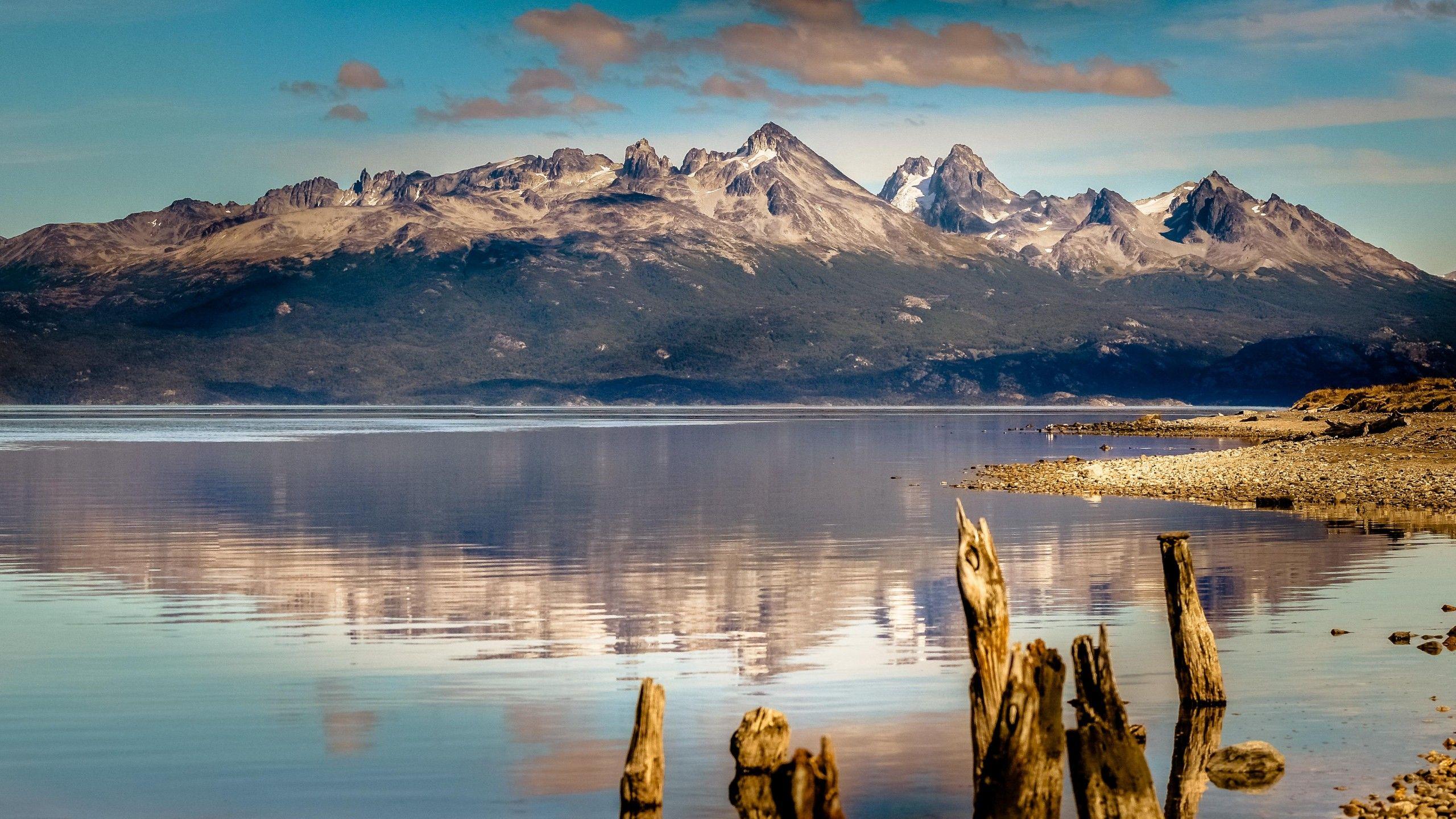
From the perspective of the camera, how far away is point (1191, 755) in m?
20.9

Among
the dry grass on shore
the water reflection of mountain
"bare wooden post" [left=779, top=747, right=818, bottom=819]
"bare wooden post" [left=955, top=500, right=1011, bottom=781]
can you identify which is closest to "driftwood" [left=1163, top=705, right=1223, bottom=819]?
Answer: "bare wooden post" [left=955, top=500, right=1011, bottom=781]

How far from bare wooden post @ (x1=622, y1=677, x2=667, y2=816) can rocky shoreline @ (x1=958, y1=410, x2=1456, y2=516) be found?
4442cm

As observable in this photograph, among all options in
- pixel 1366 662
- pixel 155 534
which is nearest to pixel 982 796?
pixel 1366 662

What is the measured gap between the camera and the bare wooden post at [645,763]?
57.3 feet

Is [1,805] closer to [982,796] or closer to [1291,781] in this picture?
[982,796]

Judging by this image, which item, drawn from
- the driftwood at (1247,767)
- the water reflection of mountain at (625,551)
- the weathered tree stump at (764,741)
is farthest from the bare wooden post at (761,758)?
the water reflection of mountain at (625,551)

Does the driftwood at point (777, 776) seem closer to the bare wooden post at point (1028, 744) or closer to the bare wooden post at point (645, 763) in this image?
the bare wooden post at point (645, 763)

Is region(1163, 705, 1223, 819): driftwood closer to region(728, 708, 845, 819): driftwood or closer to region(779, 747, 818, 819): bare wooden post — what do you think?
region(728, 708, 845, 819): driftwood

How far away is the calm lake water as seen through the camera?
65.5 ft

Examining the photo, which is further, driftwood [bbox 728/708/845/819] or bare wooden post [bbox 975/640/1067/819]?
bare wooden post [bbox 975/640/1067/819]

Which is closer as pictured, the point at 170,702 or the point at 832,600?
the point at 170,702

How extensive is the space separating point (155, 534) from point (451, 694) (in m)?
31.1

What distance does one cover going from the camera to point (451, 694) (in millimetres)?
24922

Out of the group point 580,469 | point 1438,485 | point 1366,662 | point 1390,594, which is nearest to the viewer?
point 1366,662
